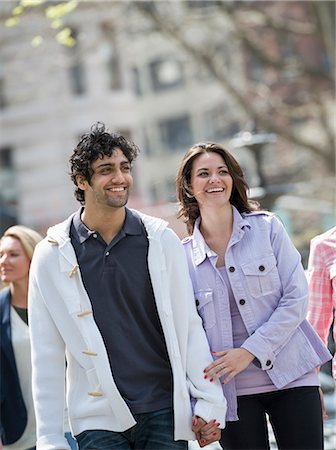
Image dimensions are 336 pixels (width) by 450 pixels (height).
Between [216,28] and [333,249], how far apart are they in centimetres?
1772

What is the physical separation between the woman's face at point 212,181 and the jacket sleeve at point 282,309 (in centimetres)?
31

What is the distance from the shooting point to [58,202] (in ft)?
130

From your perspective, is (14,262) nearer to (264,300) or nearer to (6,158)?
(264,300)

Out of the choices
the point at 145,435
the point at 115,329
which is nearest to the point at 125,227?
the point at 115,329

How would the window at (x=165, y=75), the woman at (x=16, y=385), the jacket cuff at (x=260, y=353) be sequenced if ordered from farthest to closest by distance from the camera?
the window at (x=165, y=75), the woman at (x=16, y=385), the jacket cuff at (x=260, y=353)

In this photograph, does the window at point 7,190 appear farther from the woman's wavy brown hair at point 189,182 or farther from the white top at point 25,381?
the woman's wavy brown hair at point 189,182

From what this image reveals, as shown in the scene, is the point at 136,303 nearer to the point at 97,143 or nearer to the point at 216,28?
the point at 97,143

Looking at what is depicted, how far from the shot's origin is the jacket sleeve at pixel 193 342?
4637 millimetres

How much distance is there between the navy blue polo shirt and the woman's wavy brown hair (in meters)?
0.57

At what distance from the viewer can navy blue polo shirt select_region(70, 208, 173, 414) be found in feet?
15.2

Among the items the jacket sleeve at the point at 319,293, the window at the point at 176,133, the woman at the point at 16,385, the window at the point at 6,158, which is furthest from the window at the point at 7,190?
the jacket sleeve at the point at 319,293

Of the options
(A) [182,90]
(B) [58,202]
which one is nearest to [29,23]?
(B) [58,202]

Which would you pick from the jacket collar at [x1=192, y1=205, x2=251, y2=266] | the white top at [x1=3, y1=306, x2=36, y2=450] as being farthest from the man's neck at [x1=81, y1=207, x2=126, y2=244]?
the white top at [x1=3, y1=306, x2=36, y2=450]

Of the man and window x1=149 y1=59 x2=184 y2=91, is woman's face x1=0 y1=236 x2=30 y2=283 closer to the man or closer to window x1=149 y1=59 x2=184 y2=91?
the man
